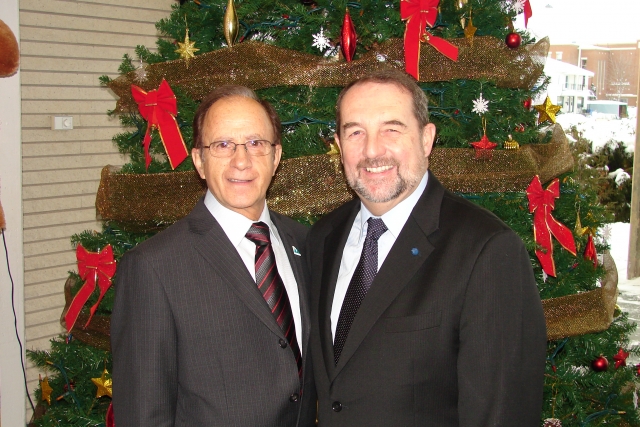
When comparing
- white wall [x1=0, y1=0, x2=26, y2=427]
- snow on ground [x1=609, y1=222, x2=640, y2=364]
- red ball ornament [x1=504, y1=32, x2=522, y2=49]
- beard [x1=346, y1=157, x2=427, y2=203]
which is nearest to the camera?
beard [x1=346, y1=157, x2=427, y2=203]

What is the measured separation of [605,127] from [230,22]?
5343 mm

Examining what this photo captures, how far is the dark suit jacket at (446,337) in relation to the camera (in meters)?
1.46

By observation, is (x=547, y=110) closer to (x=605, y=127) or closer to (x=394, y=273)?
(x=394, y=273)

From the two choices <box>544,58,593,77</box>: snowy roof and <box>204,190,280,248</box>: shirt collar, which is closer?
<box>204,190,280,248</box>: shirt collar

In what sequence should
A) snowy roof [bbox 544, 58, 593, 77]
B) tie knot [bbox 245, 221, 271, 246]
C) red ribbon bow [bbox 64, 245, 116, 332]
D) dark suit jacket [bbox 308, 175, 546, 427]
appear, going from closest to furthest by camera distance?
1. dark suit jacket [bbox 308, 175, 546, 427]
2. tie knot [bbox 245, 221, 271, 246]
3. red ribbon bow [bbox 64, 245, 116, 332]
4. snowy roof [bbox 544, 58, 593, 77]

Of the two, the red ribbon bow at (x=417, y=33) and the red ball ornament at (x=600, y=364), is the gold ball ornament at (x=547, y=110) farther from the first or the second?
the red ball ornament at (x=600, y=364)

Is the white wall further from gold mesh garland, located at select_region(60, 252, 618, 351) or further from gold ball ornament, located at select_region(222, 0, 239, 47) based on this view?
gold mesh garland, located at select_region(60, 252, 618, 351)

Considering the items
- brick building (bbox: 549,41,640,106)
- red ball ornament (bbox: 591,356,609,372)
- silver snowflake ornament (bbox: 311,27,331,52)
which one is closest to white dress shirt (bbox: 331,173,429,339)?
silver snowflake ornament (bbox: 311,27,331,52)

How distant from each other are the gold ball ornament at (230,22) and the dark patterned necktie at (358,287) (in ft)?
3.28

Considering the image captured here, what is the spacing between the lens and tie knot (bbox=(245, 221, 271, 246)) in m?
1.79

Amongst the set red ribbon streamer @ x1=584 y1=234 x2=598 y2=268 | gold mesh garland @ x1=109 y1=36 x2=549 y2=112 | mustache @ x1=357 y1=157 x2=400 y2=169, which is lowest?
red ribbon streamer @ x1=584 y1=234 x2=598 y2=268

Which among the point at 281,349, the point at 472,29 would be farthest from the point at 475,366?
the point at 472,29

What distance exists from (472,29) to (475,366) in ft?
4.11

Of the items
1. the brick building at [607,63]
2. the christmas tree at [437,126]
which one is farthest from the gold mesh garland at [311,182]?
the brick building at [607,63]
